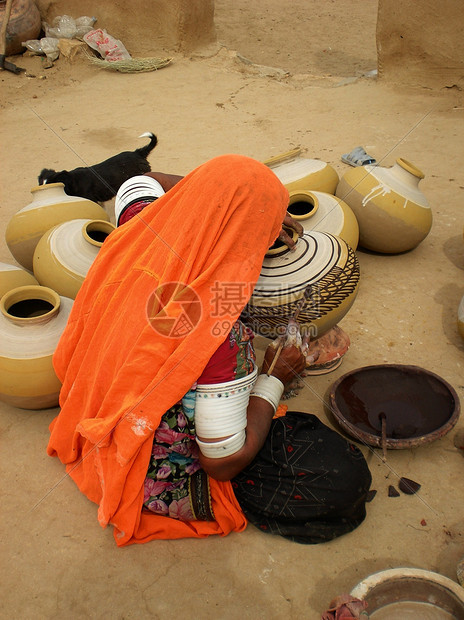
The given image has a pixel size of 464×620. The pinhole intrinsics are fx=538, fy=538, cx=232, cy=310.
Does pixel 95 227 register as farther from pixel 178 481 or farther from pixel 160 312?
pixel 178 481

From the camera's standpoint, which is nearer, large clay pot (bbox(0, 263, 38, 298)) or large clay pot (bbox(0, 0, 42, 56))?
large clay pot (bbox(0, 263, 38, 298))

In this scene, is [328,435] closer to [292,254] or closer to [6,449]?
[292,254]

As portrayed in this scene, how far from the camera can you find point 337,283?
2754 millimetres

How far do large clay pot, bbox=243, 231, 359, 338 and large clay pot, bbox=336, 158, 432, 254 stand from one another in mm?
1207

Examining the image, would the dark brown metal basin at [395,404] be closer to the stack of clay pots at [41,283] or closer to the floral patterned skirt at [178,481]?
the floral patterned skirt at [178,481]

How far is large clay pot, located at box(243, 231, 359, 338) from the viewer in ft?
8.70

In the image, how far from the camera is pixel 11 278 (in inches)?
130

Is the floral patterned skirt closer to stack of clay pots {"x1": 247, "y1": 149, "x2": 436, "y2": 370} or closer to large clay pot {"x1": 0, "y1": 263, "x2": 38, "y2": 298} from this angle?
stack of clay pots {"x1": 247, "y1": 149, "x2": 436, "y2": 370}

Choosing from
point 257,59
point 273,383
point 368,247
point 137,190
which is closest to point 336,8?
point 257,59

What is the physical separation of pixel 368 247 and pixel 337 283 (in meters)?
1.53

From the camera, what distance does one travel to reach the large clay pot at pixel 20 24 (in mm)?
8000

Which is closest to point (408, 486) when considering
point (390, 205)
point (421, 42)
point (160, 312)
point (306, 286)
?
point (306, 286)

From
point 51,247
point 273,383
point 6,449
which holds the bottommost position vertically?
point 6,449

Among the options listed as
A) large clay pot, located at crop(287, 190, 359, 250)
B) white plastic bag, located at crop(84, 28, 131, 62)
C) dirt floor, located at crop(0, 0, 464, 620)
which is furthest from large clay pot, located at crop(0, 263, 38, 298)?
white plastic bag, located at crop(84, 28, 131, 62)
